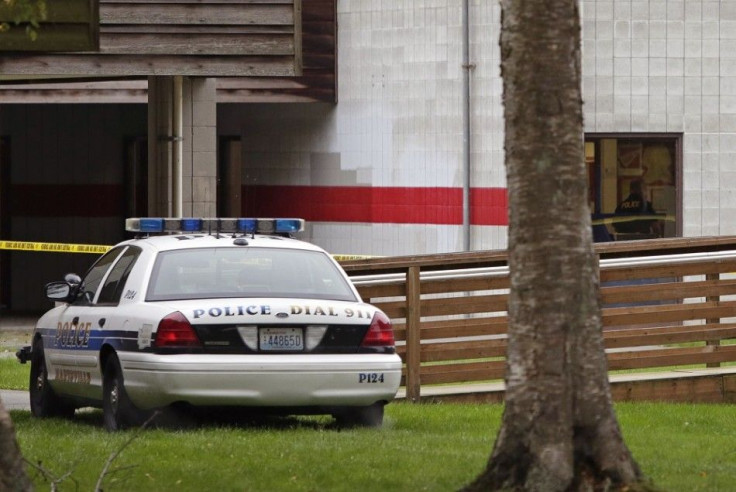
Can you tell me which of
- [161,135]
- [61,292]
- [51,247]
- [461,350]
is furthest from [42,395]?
[51,247]

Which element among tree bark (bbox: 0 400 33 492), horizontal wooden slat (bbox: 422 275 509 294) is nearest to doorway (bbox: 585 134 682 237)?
horizontal wooden slat (bbox: 422 275 509 294)

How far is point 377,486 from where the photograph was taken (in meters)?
7.83

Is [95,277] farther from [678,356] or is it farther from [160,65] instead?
[160,65]

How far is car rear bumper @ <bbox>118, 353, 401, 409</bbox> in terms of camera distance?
32.1 feet

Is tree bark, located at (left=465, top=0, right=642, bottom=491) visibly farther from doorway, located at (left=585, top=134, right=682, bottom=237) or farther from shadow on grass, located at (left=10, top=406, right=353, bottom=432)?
doorway, located at (left=585, top=134, right=682, bottom=237)

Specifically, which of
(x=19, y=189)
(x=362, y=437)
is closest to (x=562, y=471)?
(x=362, y=437)

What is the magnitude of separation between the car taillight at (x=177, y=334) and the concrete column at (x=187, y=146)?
9979 mm

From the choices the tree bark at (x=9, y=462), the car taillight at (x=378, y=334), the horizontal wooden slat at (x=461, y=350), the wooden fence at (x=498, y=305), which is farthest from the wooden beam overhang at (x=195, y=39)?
the tree bark at (x=9, y=462)

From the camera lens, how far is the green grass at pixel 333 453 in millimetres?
7930

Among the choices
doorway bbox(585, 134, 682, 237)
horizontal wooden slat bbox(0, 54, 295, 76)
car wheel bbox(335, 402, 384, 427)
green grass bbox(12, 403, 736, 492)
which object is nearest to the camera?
green grass bbox(12, 403, 736, 492)

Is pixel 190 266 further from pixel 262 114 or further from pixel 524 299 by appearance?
pixel 262 114

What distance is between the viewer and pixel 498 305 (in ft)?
43.5

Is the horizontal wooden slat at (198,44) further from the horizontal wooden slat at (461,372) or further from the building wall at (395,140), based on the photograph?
the horizontal wooden slat at (461,372)

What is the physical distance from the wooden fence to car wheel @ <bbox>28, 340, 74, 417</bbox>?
2543mm
